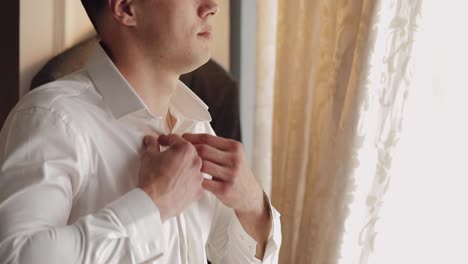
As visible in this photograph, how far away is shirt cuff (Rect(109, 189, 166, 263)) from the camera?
114cm

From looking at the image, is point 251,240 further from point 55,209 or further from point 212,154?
point 55,209

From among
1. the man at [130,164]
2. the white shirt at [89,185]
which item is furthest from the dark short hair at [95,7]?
the white shirt at [89,185]

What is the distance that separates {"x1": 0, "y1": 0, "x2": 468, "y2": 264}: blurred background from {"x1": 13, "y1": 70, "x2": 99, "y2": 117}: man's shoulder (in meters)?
0.59

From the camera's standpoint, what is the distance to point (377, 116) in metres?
1.83

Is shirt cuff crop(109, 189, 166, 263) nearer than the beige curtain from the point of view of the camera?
Yes

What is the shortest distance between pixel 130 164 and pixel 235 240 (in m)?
0.34

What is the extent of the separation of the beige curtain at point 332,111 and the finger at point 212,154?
0.56 meters

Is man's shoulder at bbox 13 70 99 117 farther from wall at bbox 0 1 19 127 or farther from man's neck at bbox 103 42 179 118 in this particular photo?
wall at bbox 0 1 19 127

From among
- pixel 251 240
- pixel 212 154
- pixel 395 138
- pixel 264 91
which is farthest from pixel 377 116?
pixel 212 154

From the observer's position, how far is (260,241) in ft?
5.12

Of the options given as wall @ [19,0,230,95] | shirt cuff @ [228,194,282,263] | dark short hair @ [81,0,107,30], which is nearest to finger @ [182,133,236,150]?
shirt cuff @ [228,194,282,263]

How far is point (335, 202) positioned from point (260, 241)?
39 cm

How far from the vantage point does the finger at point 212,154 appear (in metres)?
1.36

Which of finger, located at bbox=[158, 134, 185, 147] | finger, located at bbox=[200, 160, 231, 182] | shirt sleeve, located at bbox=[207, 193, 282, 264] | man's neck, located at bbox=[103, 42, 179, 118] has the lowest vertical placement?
shirt sleeve, located at bbox=[207, 193, 282, 264]
